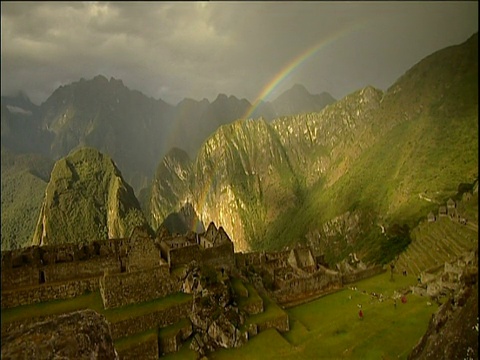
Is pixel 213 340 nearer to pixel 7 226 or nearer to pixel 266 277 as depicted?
pixel 266 277

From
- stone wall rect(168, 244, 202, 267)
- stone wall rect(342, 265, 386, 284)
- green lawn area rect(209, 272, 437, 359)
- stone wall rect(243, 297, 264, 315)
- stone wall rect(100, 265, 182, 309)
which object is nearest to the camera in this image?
green lawn area rect(209, 272, 437, 359)

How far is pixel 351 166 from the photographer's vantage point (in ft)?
418

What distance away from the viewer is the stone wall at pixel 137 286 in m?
17.1

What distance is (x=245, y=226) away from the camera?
154 m

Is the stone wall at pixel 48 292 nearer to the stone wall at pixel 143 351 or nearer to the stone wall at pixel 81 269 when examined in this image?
the stone wall at pixel 81 269

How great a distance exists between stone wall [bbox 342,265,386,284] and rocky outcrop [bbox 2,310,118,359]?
89.7 ft

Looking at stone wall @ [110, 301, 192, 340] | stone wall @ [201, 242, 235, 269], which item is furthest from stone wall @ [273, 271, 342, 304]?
stone wall @ [110, 301, 192, 340]

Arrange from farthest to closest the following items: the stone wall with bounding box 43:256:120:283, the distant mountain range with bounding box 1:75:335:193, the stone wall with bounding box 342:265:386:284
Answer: the stone wall with bounding box 342:265:386:284
the distant mountain range with bounding box 1:75:335:193
the stone wall with bounding box 43:256:120:283

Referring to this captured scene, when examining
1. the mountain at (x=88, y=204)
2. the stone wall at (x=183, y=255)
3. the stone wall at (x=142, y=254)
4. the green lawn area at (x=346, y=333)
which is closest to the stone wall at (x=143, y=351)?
the green lawn area at (x=346, y=333)

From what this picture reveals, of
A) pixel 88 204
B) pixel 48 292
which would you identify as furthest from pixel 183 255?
pixel 88 204

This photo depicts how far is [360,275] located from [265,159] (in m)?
146

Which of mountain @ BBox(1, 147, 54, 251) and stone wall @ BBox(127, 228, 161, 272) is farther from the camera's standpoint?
mountain @ BBox(1, 147, 54, 251)

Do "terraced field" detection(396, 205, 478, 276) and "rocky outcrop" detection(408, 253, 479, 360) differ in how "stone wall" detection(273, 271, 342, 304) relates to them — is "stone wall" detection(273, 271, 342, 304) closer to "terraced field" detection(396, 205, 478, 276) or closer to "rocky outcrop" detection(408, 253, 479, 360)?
"terraced field" detection(396, 205, 478, 276)

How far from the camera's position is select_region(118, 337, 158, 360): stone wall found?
594 inches
